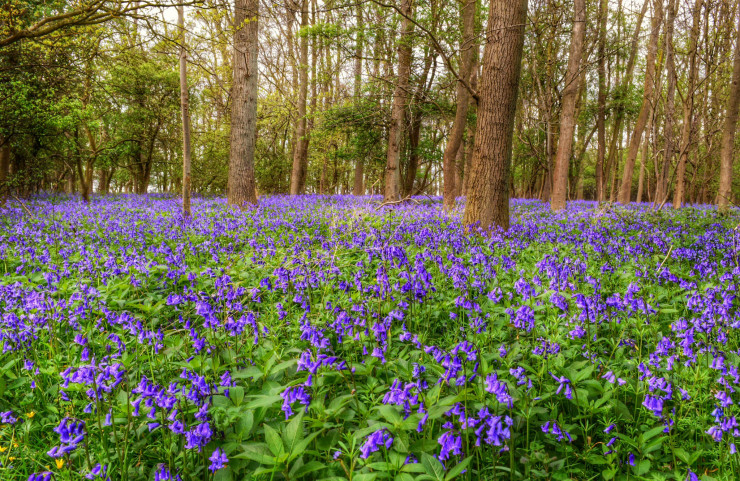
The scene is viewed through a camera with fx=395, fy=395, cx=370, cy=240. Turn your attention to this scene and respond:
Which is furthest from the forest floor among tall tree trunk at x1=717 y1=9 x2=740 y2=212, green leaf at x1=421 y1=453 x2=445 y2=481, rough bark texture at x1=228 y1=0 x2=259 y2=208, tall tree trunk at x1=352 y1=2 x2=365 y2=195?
tall tree trunk at x1=352 y1=2 x2=365 y2=195

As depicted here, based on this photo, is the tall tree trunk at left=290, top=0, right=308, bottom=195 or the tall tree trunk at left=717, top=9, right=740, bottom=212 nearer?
the tall tree trunk at left=717, top=9, right=740, bottom=212

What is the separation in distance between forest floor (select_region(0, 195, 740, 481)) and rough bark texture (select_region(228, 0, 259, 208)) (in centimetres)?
650

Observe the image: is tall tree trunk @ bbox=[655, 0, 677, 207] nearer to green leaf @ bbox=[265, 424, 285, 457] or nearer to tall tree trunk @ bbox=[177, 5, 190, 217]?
green leaf @ bbox=[265, 424, 285, 457]

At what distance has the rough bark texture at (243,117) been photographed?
1138 centimetres

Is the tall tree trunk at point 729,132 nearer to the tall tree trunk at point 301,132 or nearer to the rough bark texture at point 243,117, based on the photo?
the rough bark texture at point 243,117

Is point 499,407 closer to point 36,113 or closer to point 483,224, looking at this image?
point 483,224

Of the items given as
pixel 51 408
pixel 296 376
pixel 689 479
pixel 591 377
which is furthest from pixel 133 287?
pixel 689 479

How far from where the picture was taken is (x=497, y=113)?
22.7 feet

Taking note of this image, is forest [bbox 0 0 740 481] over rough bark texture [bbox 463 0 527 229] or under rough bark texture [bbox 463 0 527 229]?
under

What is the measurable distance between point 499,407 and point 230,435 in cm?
137

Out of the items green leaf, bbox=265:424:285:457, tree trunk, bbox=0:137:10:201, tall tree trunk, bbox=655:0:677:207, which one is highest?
tall tree trunk, bbox=655:0:677:207

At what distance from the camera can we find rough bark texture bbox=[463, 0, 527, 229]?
6.80 metres

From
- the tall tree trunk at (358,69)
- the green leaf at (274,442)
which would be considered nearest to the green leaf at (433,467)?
the green leaf at (274,442)

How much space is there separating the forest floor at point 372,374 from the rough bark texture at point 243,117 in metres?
6.50
